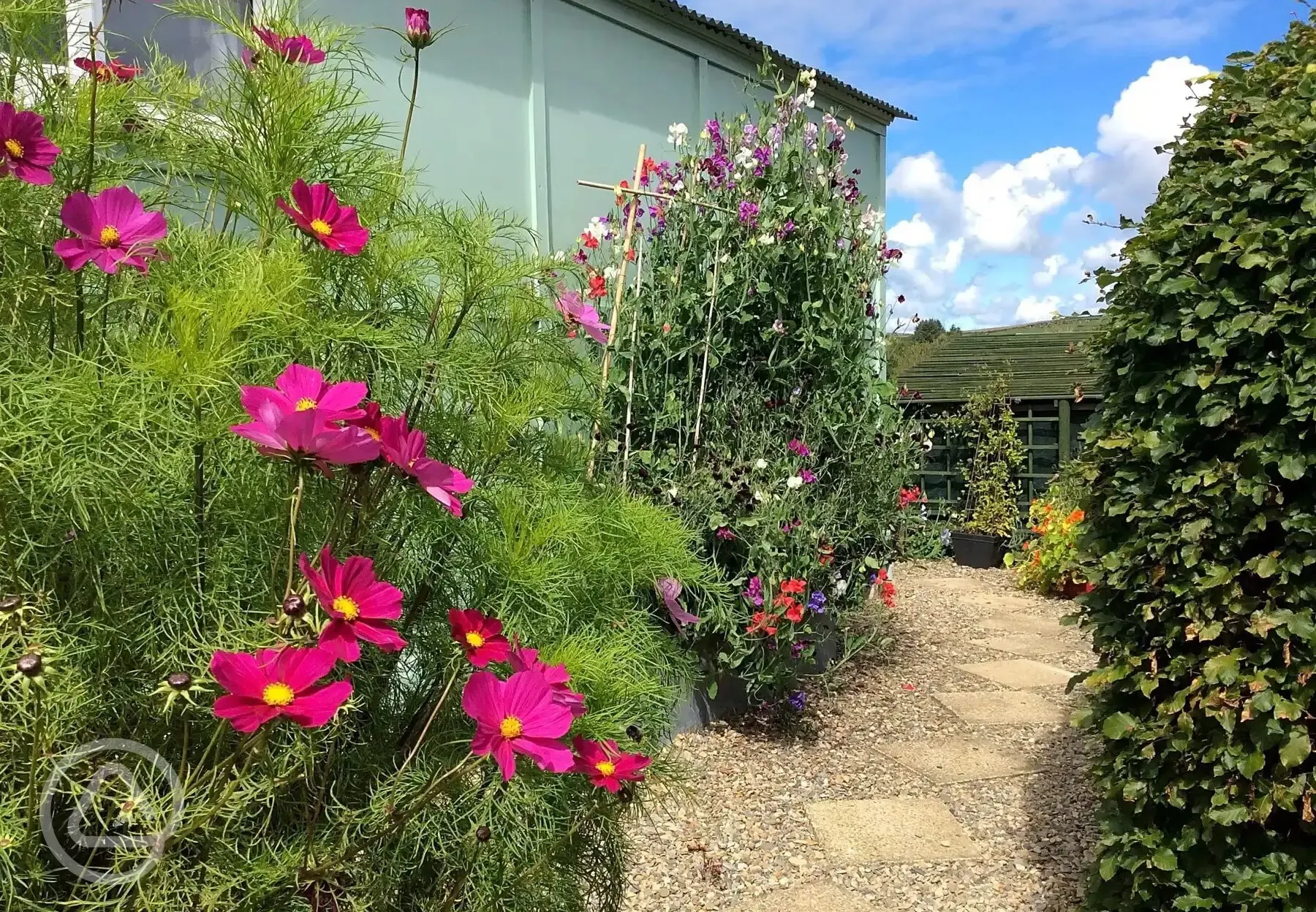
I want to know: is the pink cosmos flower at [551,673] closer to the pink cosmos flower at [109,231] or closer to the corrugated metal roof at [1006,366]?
the pink cosmos flower at [109,231]

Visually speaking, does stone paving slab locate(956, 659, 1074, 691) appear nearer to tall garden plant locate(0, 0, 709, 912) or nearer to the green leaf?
the green leaf

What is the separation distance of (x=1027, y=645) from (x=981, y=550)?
293cm

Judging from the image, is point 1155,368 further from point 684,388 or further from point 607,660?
point 684,388

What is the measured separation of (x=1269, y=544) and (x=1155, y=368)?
47cm

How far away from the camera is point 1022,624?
19.5 ft

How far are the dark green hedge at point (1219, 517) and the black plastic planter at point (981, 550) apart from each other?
6.23 metres

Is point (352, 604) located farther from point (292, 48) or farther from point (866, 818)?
point (866, 818)

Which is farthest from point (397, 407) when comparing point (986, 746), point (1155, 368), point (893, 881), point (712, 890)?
point (986, 746)

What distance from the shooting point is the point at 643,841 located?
2879 millimetres

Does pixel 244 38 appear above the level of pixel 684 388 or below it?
above

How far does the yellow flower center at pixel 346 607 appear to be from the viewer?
79cm

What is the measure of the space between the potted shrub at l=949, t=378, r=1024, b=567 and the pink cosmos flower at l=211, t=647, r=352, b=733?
8117 mm

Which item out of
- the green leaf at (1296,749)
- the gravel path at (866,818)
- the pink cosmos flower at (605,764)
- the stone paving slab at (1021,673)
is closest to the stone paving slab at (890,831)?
the gravel path at (866,818)

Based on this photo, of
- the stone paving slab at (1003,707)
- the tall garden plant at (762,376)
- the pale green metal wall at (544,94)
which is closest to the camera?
the tall garden plant at (762,376)
